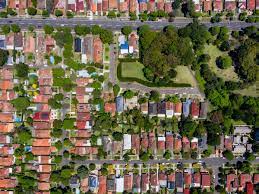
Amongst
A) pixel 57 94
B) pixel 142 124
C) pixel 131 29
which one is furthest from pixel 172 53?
pixel 57 94

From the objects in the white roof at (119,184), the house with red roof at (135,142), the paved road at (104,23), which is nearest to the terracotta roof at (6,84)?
the paved road at (104,23)

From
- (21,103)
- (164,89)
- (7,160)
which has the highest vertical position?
(164,89)

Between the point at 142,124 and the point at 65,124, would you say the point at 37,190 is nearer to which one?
the point at 65,124

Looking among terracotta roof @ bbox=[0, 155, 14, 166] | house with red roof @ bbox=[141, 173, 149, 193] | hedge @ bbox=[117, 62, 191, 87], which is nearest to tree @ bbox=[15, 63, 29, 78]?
terracotta roof @ bbox=[0, 155, 14, 166]

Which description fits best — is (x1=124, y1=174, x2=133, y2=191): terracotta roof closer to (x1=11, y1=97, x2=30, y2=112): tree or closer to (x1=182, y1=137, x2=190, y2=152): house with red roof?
(x1=182, y1=137, x2=190, y2=152): house with red roof

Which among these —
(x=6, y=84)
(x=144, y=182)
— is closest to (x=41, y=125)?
(x=6, y=84)

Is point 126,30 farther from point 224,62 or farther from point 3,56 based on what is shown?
point 3,56
